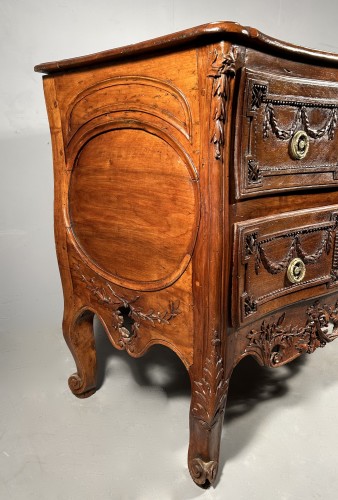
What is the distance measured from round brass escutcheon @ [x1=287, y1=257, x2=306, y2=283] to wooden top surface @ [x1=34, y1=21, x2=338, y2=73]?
499 millimetres

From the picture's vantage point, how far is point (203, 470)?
1.13 metres

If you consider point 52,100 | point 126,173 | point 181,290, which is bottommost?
point 181,290

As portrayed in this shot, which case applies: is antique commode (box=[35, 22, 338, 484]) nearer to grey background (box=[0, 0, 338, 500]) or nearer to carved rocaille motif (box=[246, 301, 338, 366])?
carved rocaille motif (box=[246, 301, 338, 366])

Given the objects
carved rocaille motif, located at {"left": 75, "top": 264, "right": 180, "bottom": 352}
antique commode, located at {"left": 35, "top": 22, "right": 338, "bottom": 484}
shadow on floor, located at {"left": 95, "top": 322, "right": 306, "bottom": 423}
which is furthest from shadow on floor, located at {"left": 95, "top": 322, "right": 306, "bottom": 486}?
carved rocaille motif, located at {"left": 75, "top": 264, "right": 180, "bottom": 352}

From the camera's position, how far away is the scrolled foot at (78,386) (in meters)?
1.53

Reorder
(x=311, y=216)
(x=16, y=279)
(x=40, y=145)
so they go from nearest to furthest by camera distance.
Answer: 1. (x=311, y=216)
2. (x=40, y=145)
3. (x=16, y=279)

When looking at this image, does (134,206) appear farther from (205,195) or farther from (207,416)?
(207,416)

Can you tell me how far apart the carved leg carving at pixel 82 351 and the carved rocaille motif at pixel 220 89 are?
2.67ft

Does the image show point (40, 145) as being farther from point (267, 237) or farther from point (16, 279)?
point (267, 237)

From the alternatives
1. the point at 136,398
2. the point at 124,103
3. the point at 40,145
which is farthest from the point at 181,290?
the point at 40,145

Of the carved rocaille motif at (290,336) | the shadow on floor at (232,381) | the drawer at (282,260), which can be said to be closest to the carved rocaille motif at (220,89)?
the drawer at (282,260)

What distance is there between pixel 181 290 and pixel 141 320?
206mm

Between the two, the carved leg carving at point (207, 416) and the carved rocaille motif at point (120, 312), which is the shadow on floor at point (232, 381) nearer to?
the carved leg carving at point (207, 416)

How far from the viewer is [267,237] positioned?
107 cm
